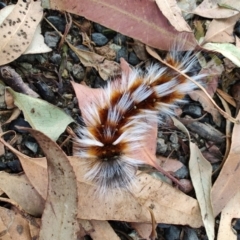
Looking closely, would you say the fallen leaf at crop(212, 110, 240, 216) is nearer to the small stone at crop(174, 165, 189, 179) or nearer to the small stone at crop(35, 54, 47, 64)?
the small stone at crop(174, 165, 189, 179)

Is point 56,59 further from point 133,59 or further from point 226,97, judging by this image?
point 226,97

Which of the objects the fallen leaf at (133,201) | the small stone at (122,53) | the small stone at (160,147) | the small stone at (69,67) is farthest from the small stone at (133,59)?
the fallen leaf at (133,201)

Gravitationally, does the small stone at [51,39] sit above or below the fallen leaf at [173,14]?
below

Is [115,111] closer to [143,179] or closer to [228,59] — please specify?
[143,179]

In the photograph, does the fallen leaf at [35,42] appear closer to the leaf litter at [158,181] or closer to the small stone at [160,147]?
the leaf litter at [158,181]

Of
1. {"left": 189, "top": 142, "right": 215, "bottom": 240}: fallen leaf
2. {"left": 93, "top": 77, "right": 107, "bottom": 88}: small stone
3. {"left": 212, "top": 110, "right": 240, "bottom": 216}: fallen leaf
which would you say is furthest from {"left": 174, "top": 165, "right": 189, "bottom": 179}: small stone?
{"left": 93, "top": 77, "right": 107, "bottom": 88}: small stone

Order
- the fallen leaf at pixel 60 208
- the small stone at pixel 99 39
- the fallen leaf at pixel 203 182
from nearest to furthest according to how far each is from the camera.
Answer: the fallen leaf at pixel 60 208 < the fallen leaf at pixel 203 182 < the small stone at pixel 99 39

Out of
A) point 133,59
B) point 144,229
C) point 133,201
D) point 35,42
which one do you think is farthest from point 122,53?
point 144,229
